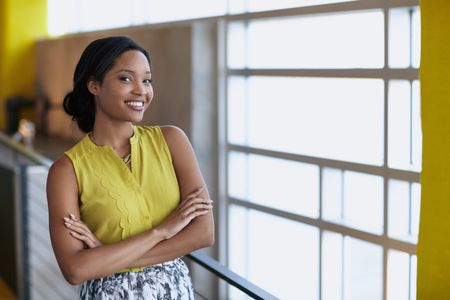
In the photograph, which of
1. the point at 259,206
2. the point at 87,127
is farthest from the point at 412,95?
the point at 87,127

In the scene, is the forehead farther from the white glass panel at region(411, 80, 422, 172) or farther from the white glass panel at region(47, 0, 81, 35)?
the white glass panel at region(47, 0, 81, 35)

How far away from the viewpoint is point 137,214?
174cm

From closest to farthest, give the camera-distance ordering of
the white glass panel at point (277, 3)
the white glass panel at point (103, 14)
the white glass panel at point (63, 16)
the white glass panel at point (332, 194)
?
the white glass panel at point (277, 3) → the white glass panel at point (332, 194) → the white glass panel at point (103, 14) → the white glass panel at point (63, 16)

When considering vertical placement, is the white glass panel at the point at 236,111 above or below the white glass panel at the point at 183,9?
below

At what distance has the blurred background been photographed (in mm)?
4867

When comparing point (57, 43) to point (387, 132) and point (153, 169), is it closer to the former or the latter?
point (387, 132)

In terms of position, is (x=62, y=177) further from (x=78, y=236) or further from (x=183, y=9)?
(x=183, y=9)

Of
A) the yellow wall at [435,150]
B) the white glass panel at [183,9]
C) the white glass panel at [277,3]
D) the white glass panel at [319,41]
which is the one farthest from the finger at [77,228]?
the white glass panel at [183,9]

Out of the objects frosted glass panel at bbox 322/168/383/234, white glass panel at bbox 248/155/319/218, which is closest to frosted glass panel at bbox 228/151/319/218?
white glass panel at bbox 248/155/319/218

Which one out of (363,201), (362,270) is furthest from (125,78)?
(362,270)

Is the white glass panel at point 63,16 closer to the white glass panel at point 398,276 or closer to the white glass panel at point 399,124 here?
the white glass panel at point 399,124

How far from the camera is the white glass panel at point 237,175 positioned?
21.9ft

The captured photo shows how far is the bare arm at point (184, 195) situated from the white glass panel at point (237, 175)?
4.79 metres

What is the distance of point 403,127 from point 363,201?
69cm
